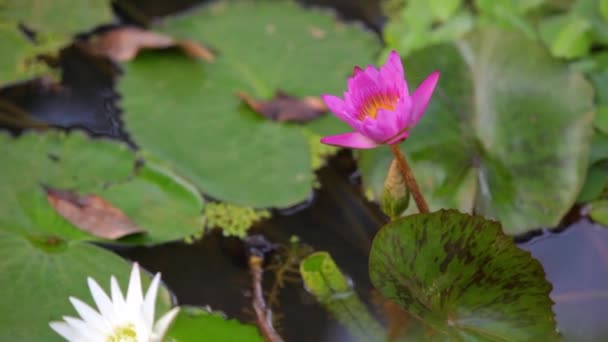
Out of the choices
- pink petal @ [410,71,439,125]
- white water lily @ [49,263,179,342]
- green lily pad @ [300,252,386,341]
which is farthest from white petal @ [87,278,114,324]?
pink petal @ [410,71,439,125]

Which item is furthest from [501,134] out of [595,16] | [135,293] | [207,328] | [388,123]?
[135,293]

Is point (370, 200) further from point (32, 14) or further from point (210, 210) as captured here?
point (32, 14)

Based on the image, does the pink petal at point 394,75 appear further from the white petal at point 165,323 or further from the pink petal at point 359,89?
the white petal at point 165,323

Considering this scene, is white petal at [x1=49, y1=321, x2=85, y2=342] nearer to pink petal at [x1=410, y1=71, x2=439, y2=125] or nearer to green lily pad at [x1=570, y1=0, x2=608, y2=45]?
pink petal at [x1=410, y1=71, x2=439, y2=125]

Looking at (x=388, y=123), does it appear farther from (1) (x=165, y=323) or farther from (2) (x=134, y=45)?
(2) (x=134, y=45)

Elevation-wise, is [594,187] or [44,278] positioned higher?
[44,278]

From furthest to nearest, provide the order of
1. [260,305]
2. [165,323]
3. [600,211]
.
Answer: [600,211] < [260,305] < [165,323]

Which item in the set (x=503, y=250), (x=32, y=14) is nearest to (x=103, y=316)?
(x=503, y=250)
